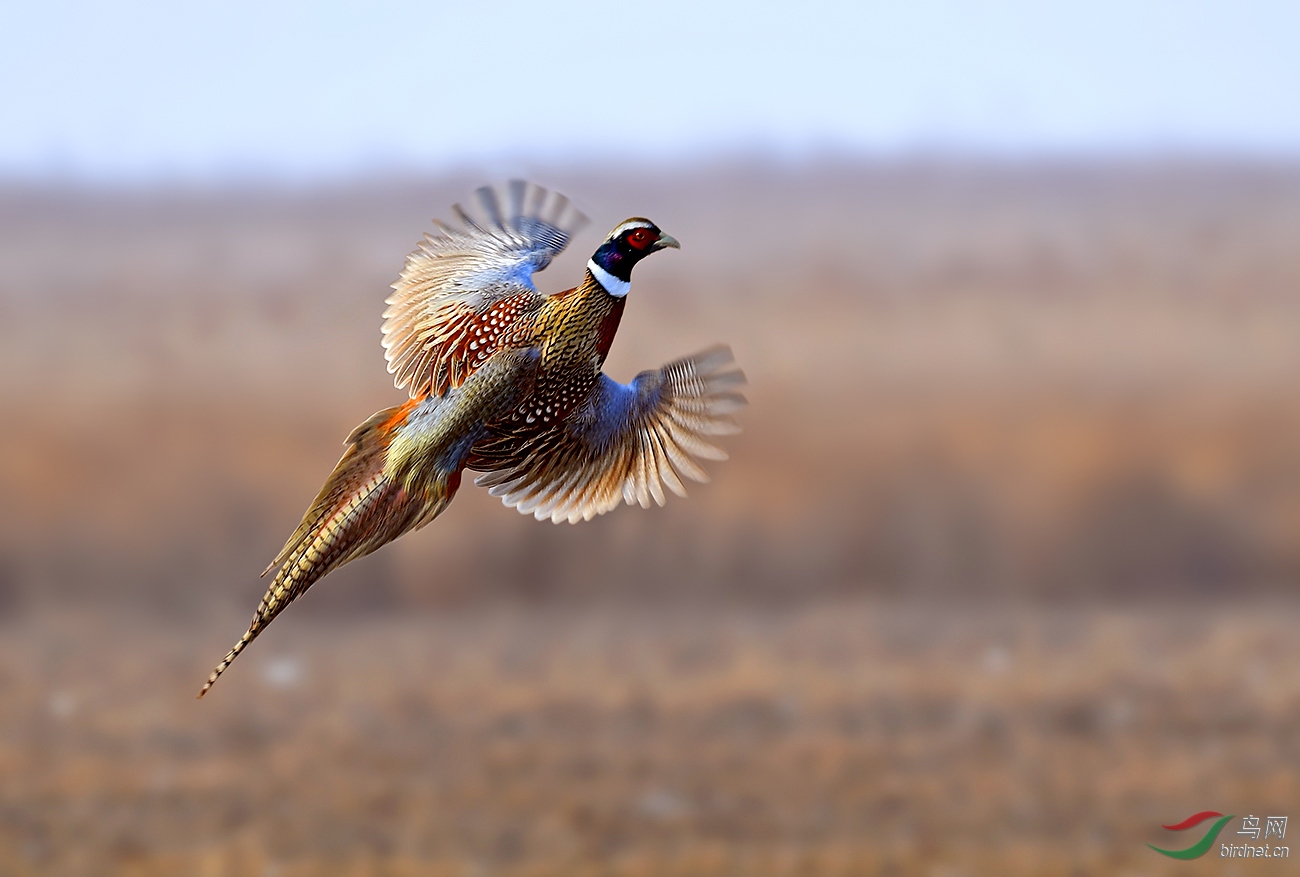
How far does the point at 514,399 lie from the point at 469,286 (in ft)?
0.39

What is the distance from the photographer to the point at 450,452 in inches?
23.7

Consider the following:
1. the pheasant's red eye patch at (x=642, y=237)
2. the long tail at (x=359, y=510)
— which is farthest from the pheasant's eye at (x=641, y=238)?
the long tail at (x=359, y=510)

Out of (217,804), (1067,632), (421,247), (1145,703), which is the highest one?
(1067,632)

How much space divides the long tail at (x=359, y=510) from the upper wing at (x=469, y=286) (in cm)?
6

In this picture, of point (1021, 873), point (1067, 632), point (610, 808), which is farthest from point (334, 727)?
point (1067, 632)

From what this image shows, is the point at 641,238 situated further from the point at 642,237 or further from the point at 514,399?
the point at 514,399

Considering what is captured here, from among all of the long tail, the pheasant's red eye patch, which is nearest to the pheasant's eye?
the pheasant's red eye patch

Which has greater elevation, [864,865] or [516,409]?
[864,865]

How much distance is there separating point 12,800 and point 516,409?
19.7 ft

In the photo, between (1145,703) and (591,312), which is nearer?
(591,312)

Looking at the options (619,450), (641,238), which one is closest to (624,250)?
(641,238)

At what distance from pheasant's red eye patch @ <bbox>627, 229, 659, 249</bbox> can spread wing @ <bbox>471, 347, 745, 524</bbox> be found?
73 millimetres

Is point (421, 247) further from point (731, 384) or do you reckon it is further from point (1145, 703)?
point (1145, 703)

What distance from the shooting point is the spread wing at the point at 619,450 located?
666 mm
